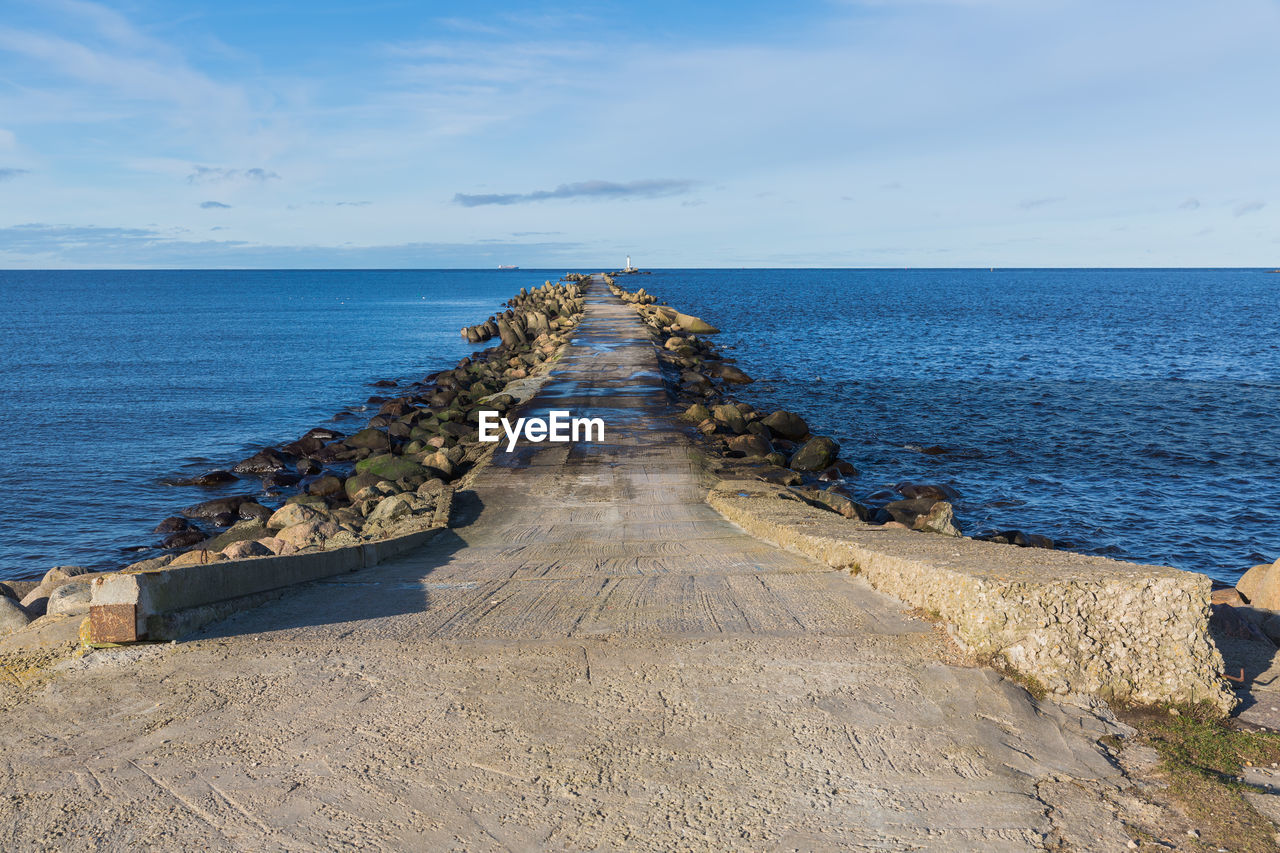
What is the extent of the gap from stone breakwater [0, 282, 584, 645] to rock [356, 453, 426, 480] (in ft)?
0.07

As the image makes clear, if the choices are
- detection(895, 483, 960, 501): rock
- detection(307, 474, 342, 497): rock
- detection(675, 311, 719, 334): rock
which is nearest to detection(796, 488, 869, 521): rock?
detection(895, 483, 960, 501): rock

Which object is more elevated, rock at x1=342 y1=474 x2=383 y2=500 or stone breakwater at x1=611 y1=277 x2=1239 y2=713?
stone breakwater at x1=611 y1=277 x2=1239 y2=713

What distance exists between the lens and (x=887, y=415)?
25.0 meters

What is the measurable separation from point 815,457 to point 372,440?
32.6 ft

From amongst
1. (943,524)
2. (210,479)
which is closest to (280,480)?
(210,479)

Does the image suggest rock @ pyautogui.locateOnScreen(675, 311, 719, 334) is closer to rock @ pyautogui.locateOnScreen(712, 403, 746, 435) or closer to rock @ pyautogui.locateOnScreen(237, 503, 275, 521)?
rock @ pyautogui.locateOnScreen(712, 403, 746, 435)

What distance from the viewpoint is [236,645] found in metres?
5.41

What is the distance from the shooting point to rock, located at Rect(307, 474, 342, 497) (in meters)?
16.3

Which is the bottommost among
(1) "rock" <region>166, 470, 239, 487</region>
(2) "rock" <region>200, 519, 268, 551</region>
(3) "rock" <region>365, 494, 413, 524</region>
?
(1) "rock" <region>166, 470, 239, 487</region>

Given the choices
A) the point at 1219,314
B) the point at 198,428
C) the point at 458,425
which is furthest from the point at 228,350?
the point at 1219,314

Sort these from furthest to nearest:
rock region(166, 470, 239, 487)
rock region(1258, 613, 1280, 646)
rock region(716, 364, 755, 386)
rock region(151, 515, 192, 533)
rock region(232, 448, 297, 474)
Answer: rock region(716, 364, 755, 386)
rock region(232, 448, 297, 474)
rock region(166, 470, 239, 487)
rock region(151, 515, 192, 533)
rock region(1258, 613, 1280, 646)

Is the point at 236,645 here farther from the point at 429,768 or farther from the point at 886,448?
the point at 886,448

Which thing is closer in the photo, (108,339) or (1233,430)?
(1233,430)

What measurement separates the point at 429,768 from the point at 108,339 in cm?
5561
